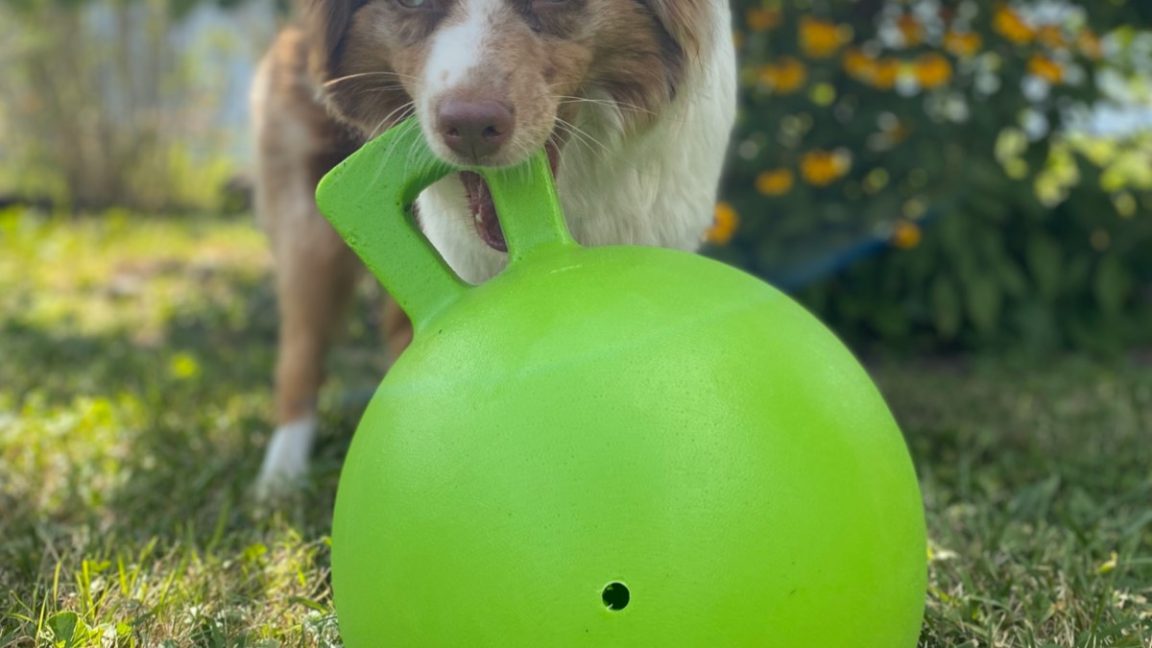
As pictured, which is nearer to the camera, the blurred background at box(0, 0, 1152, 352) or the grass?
the grass

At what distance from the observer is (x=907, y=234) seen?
409 cm

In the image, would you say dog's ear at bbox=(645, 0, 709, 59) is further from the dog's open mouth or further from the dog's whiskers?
the dog's whiskers

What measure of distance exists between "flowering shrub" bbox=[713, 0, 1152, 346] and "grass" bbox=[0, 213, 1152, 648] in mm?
325

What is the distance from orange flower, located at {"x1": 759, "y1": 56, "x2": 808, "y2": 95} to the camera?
407 centimetres

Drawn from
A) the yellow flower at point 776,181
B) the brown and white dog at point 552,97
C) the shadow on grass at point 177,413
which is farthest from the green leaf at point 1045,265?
the shadow on grass at point 177,413

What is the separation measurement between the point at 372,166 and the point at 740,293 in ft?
1.90

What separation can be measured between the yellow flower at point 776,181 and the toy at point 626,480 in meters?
2.72

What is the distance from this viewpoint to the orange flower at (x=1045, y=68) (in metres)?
4.02

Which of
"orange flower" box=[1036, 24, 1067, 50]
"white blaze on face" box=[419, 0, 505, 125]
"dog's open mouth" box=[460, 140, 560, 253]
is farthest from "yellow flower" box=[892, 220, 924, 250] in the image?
"white blaze on face" box=[419, 0, 505, 125]

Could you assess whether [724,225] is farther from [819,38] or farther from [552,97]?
[552,97]

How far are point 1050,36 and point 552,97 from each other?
2.87 meters

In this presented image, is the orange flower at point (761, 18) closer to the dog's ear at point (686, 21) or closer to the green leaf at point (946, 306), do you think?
the green leaf at point (946, 306)

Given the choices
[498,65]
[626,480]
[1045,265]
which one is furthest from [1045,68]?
[626,480]

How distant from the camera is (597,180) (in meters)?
2.16
